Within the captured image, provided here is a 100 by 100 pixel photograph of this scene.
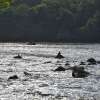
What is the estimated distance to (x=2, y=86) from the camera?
195ft

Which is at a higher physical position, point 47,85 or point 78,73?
point 78,73

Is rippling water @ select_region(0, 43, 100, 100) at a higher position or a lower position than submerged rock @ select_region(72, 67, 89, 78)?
lower

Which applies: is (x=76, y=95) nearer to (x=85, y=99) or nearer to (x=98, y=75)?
(x=85, y=99)

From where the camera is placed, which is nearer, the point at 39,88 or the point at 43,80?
the point at 39,88

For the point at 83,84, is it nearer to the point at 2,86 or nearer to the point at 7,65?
the point at 2,86

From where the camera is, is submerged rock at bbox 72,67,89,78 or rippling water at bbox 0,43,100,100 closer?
rippling water at bbox 0,43,100,100

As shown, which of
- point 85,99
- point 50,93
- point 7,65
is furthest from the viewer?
point 7,65

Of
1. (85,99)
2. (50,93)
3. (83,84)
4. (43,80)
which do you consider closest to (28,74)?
(43,80)

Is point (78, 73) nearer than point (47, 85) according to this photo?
No

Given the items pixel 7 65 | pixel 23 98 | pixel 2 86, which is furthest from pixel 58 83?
pixel 7 65

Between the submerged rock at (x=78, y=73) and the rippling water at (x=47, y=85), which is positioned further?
the submerged rock at (x=78, y=73)

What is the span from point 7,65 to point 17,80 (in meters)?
23.1

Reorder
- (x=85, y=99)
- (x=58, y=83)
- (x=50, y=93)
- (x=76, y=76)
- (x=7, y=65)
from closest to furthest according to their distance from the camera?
1. (x=85, y=99)
2. (x=50, y=93)
3. (x=58, y=83)
4. (x=76, y=76)
5. (x=7, y=65)

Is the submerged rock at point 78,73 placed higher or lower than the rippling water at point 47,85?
higher
